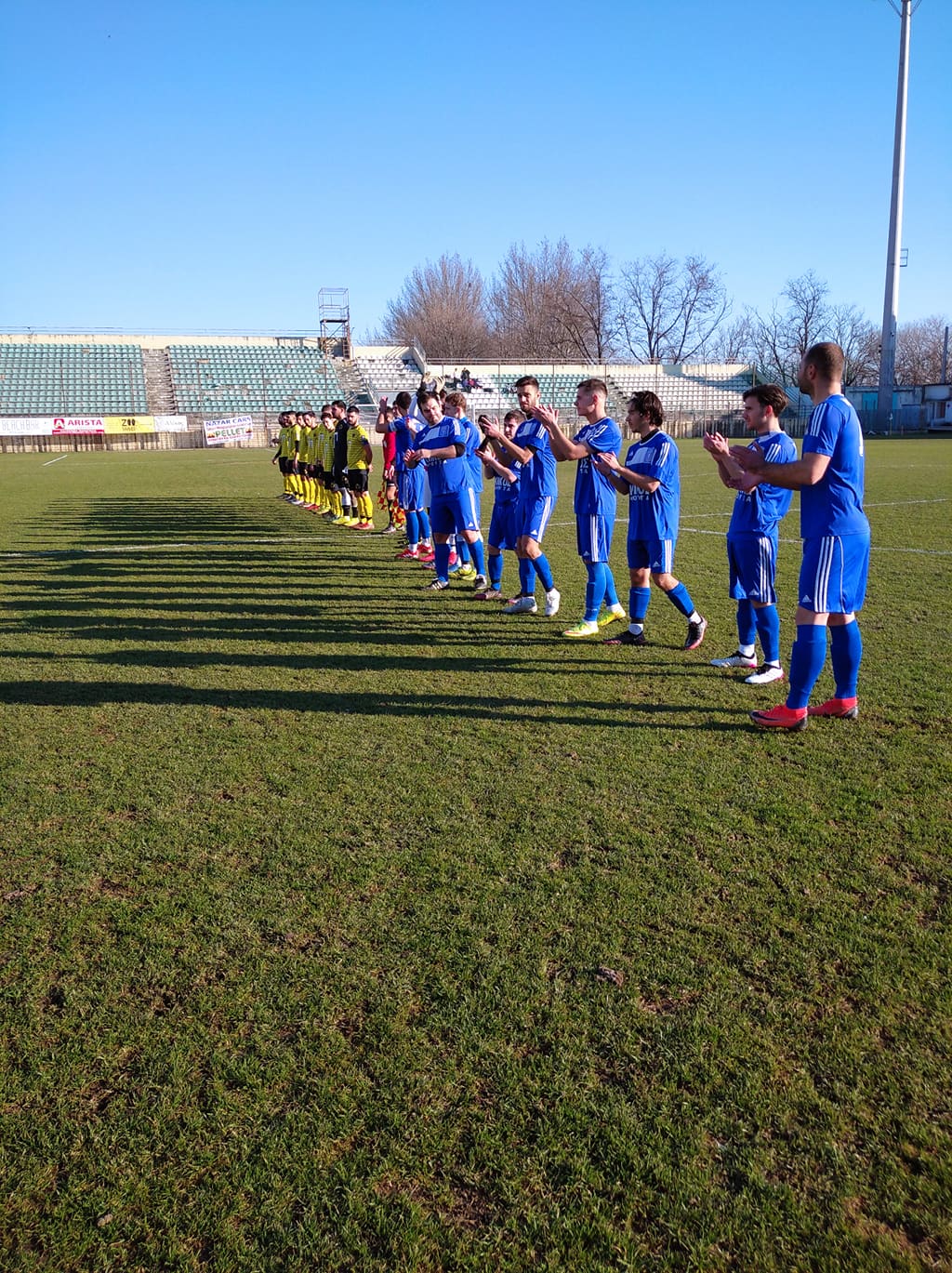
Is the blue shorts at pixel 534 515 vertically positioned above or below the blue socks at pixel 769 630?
above

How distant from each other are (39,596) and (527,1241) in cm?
920

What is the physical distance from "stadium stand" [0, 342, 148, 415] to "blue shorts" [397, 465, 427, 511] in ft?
129

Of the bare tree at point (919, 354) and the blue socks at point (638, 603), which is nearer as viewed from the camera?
the blue socks at point (638, 603)

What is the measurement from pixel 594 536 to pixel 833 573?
2.80 m

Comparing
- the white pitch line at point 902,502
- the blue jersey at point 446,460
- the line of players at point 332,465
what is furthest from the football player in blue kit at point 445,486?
the white pitch line at point 902,502

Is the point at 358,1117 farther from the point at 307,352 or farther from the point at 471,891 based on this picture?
the point at 307,352

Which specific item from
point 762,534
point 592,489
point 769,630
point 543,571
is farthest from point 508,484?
point 769,630

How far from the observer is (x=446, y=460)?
942cm

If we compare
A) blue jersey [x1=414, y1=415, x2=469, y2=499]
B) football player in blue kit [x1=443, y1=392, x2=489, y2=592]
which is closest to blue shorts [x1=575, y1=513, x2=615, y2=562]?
football player in blue kit [x1=443, y1=392, x2=489, y2=592]

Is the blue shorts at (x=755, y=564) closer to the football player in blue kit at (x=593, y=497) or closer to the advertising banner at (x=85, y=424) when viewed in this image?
the football player in blue kit at (x=593, y=497)

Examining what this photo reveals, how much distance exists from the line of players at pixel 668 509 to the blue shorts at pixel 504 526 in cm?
2

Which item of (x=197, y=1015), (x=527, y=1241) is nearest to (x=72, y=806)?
(x=197, y=1015)

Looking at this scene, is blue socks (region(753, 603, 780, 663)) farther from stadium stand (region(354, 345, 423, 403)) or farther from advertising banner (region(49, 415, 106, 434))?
stadium stand (region(354, 345, 423, 403))

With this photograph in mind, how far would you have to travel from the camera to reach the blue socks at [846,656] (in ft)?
16.5
